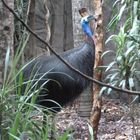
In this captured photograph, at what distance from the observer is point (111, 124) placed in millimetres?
5164

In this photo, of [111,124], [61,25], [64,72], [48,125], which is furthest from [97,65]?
[61,25]

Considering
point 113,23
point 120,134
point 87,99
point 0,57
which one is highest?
point 113,23

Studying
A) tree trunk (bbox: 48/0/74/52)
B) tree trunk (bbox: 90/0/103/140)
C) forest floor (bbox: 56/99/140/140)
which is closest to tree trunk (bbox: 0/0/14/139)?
forest floor (bbox: 56/99/140/140)

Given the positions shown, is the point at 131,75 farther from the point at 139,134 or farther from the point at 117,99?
the point at 117,99

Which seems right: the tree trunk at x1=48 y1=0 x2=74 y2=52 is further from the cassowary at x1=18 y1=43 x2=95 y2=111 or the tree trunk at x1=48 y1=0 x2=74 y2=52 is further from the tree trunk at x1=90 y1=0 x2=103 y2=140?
the tree trunk at x1=90 y1=0 x2=103 y2=140

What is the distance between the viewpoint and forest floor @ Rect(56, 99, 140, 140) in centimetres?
416

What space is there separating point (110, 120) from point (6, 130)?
3289mm

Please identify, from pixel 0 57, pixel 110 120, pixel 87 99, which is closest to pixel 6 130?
pixel 0 57

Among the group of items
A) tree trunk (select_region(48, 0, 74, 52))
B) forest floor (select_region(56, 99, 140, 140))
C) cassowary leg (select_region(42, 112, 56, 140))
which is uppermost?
tree trunk (select_region(48, 0, 74, 52))

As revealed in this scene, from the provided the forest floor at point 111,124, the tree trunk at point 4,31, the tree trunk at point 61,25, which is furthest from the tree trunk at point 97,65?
the tree trunk at point 61,25

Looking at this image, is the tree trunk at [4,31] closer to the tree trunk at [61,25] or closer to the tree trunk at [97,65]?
the tree trunk at [97,65]

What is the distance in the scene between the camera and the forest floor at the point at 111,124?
4156 millimetres

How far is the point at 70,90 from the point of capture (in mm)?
4043

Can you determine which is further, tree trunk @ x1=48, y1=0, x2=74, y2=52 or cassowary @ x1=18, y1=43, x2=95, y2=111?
tree trunk @ x1=48, y1=0, x2=74, y2=52
